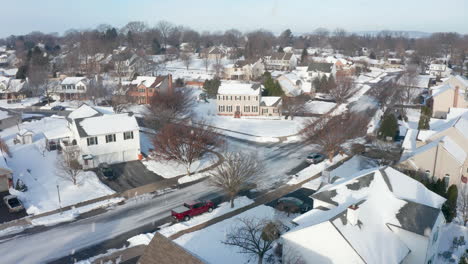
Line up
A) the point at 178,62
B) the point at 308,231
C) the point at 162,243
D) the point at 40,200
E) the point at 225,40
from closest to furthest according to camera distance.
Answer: the point at 162,243
the point at 308,231
the point at 40,200
the point at 178,62
the point at 225,40

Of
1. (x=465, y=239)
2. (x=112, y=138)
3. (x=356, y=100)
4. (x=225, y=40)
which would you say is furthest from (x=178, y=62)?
(x=465, y=239)

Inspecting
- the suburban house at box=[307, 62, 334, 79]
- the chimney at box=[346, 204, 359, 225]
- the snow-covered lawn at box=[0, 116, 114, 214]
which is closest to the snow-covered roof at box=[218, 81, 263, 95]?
the snow-covered lawn at box=[0, 116, 114, 214]

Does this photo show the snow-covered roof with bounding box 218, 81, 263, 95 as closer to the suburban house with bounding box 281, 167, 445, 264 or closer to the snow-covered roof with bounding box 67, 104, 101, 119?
the snow-covered roof with bounding box 67, 104, 101, 119

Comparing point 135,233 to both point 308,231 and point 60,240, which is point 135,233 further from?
point 308,231

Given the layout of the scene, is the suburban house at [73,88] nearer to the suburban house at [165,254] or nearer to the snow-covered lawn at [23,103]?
the snow-covered lawn at [23,103]

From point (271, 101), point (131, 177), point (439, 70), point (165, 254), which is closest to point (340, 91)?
point (271, 101)

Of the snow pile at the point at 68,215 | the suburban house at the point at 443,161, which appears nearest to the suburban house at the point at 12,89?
the snow pile at the point at 68,215
